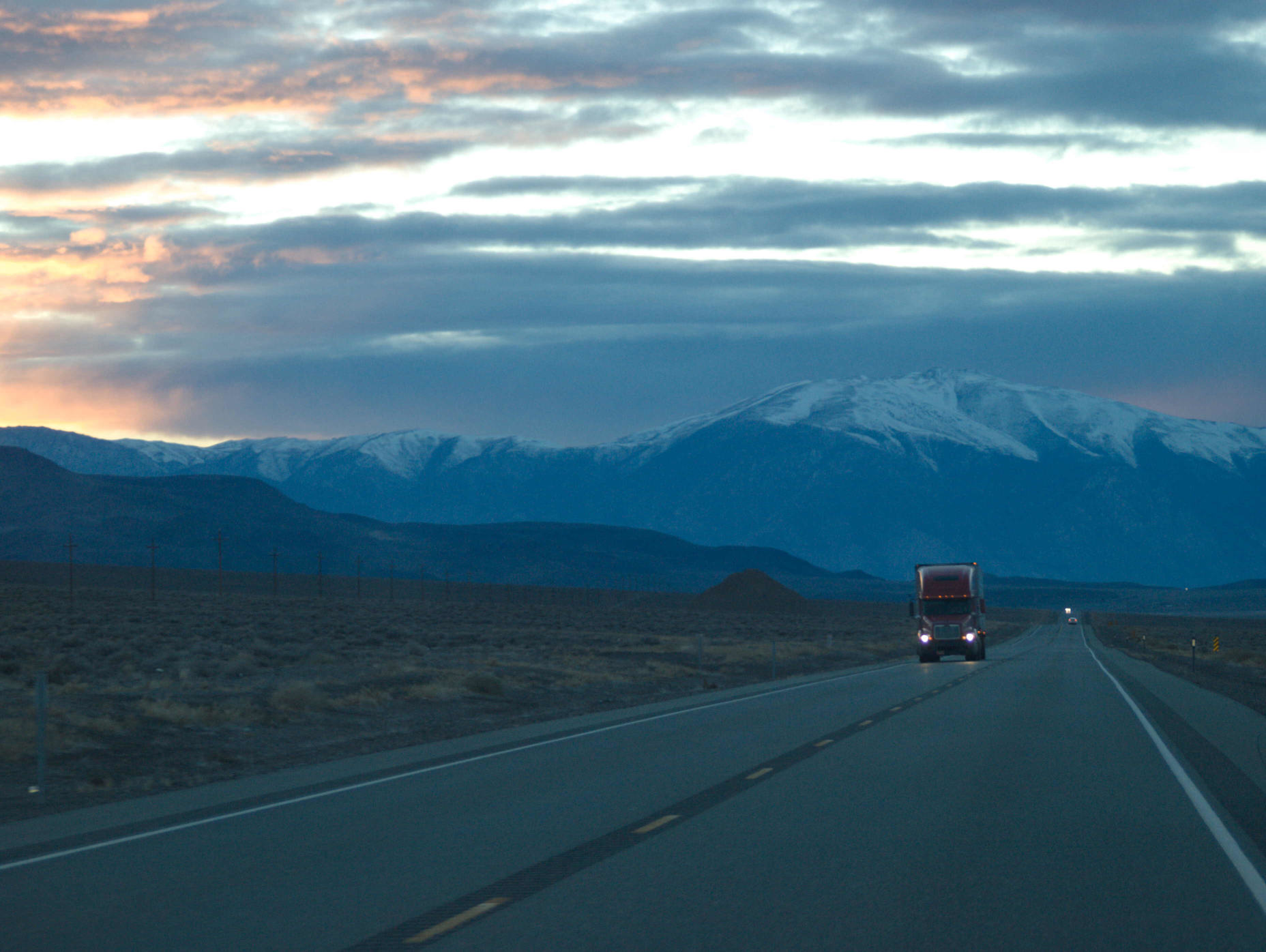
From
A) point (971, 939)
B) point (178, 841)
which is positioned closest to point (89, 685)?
point (178, 841)

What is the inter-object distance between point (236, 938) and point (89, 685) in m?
22.8

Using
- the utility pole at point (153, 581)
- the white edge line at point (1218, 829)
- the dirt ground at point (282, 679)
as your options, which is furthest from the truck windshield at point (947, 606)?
the utility pole at point (153, 581)

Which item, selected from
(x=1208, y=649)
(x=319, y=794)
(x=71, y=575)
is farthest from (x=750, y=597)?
(x=319, y=794)

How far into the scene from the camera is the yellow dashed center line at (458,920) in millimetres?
8125

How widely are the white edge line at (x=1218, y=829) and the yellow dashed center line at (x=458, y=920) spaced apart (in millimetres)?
4262

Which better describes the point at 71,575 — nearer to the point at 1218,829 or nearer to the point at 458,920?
the point at 1218,829

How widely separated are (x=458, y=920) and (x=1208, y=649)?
6868 centimetres

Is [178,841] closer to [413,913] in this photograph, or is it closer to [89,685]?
[413,913]

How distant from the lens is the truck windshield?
53.1 m

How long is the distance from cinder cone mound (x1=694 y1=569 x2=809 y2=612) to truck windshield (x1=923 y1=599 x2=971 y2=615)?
94783 mm

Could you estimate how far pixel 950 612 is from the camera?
175 feet

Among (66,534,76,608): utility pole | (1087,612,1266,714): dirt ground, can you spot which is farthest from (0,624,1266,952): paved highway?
(66,534,76,608): utility pole

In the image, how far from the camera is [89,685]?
Result: 29422mm

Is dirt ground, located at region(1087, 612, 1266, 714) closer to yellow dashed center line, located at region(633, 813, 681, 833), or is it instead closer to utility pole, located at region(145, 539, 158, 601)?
yellow dashed center line, located at region(633, 813, 681, 833)
